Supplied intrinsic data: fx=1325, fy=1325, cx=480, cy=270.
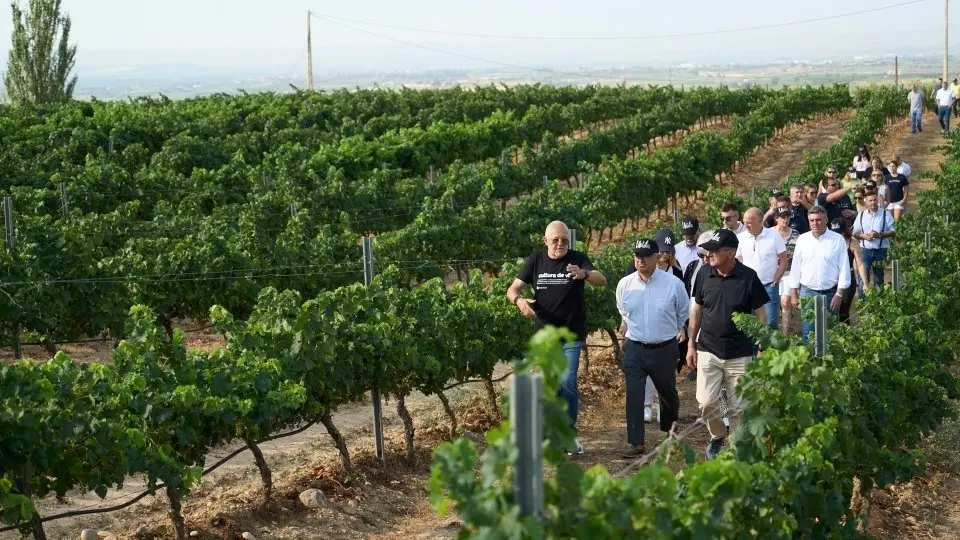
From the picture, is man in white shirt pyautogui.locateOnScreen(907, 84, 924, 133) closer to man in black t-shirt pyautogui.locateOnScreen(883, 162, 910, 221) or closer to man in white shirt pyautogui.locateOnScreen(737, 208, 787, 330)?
man in black t-shirt pyautogui.locateOnScreen(883, 162, 910, 221)

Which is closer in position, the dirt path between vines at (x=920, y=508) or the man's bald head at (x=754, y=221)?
the dirt path between vines at (x=920, y=508)

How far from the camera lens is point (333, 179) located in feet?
65.1

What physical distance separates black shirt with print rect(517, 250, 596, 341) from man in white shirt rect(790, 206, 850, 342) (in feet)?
10.1

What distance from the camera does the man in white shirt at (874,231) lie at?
13305 mm

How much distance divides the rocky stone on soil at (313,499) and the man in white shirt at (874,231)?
6984mm

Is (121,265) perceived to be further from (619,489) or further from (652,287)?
(619,489)

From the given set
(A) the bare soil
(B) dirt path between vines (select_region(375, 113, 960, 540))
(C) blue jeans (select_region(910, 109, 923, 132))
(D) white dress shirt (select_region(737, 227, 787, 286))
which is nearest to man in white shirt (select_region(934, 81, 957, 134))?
(C) blue jeans (select_region(910, 109, 923, 132))

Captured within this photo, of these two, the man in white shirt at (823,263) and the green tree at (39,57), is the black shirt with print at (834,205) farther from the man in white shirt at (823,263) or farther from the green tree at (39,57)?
the green tree at (39,57)

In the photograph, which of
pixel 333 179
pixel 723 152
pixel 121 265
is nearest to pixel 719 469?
pixel 121 265

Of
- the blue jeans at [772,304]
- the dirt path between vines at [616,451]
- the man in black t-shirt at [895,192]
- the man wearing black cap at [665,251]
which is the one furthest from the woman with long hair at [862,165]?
the man wearing black cap at [665,251]

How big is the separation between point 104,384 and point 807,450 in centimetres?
391

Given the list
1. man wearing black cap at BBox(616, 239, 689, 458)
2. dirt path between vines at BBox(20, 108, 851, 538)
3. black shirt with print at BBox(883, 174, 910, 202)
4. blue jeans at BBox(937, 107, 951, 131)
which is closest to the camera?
dirt path between vines at BBox(20, 108, 851, 538)

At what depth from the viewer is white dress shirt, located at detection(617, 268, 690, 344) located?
8.56 metres

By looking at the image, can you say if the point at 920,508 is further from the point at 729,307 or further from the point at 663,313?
the point at 663,313
